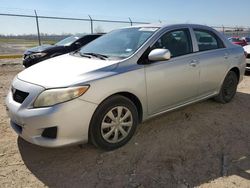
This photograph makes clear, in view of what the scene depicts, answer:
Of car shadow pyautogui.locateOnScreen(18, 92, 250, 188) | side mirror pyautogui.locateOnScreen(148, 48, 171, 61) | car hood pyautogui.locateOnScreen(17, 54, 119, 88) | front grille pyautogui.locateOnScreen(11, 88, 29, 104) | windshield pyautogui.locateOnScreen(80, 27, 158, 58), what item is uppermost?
windshield pyautogui.locateOnScreen(80, 27, 158, 58)

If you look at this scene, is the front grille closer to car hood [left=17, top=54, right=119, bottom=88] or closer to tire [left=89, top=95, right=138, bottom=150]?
car hood [left=17, top=54, right=119, bottom=88]

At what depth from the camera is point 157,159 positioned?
10.5 feet

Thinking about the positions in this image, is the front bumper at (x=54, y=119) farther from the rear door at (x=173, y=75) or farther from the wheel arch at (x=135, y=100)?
the rear door at (x=173, y=75)

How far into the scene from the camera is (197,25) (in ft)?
15.0

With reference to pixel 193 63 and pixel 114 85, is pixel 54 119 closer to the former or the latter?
pixel 114 85

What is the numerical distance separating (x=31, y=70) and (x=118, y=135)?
1.46 metres

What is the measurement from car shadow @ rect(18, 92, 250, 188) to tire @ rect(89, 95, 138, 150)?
14 centimetres

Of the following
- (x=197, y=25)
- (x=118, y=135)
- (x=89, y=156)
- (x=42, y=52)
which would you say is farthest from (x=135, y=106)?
(x=42, y=52)

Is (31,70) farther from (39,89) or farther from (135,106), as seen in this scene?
(135,106)

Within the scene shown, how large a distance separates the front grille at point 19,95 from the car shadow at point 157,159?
71 centimetres

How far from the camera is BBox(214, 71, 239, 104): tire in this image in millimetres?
5092

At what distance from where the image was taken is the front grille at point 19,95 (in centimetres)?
306

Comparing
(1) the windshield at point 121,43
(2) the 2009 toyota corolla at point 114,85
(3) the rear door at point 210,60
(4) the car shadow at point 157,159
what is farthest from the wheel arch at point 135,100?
(3) the rear door at point 210,60

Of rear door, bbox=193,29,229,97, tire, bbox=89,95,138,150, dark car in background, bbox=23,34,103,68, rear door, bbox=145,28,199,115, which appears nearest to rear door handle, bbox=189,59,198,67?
rear door, bbox=145,28,199,115
